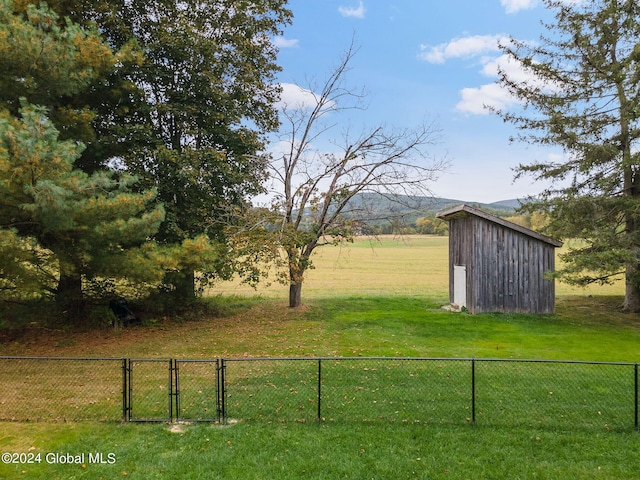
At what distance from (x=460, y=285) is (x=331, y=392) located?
36.4ft

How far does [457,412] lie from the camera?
281 inches

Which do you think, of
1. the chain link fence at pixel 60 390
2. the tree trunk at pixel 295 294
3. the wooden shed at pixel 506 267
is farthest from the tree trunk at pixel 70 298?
the wooden shed at pixel 506 267

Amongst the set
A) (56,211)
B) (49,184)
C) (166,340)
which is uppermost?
(49,184)

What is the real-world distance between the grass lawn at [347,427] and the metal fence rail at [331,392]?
0.39 meters

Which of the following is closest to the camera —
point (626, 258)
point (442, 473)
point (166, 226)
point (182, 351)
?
point (442, 473)

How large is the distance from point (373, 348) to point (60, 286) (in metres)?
10.4

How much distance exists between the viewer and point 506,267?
55.2ft

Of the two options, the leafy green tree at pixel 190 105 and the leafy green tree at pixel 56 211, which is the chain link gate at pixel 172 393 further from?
the leafy green tree at pixel 190 105

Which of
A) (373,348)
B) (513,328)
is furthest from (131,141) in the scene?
(513,328)

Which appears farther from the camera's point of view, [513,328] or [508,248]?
[508,248]

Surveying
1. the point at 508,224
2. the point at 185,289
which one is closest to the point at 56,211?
the point at 185,289

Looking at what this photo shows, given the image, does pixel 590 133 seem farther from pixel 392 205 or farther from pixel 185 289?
pixel 185 289

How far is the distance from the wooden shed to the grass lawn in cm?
79

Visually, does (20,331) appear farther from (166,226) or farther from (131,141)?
(131,141)
